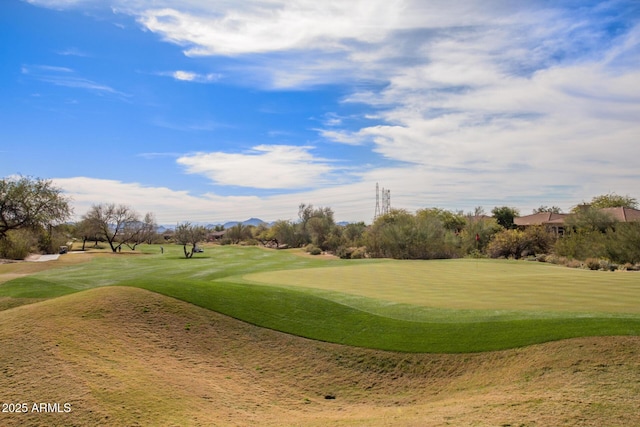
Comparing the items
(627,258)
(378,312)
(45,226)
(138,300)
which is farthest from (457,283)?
(45,226)

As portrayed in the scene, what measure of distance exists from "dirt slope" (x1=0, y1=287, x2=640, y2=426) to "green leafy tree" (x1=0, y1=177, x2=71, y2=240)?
3851 cm

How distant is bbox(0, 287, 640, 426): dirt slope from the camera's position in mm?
7496

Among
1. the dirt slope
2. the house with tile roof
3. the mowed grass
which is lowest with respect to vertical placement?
the dirt slope

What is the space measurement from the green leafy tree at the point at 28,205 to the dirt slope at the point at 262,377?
3851cm

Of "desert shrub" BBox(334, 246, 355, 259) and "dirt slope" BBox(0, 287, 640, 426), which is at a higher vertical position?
"desert shrub" BBox(334, 246, 355, 259)

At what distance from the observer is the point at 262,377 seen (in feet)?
35.0

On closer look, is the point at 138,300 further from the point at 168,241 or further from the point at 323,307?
the point at 168,241

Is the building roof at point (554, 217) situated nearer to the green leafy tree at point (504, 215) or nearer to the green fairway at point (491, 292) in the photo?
the green leafy tree at point (504, 215)

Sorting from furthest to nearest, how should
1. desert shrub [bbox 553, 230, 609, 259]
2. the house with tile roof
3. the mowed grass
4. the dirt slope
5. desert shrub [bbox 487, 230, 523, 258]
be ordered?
the house with tile roof < desert shrub [bbox 487, 230, 523, 258] < desert shrub [bbox 553, 230, 609, 259] < the mowed grass < the dirt slope

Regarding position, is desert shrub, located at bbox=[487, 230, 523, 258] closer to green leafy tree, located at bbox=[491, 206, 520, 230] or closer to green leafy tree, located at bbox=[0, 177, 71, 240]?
green leafy tree, located at bbox=[491, 206, 520, 230]

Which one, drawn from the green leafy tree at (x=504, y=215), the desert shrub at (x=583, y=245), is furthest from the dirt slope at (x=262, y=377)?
the green leafy tree at (x=504, y=215)

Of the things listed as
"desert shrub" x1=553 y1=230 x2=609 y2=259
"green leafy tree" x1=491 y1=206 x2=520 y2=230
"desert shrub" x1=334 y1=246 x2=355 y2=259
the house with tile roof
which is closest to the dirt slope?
"desert shrub" x1=553 y1=230 x2=609 y2=259

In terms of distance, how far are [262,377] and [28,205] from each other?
149ft

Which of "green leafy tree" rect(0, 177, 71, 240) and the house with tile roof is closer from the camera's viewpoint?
"green leafy tree" rect(0, 177, 71, 240)
